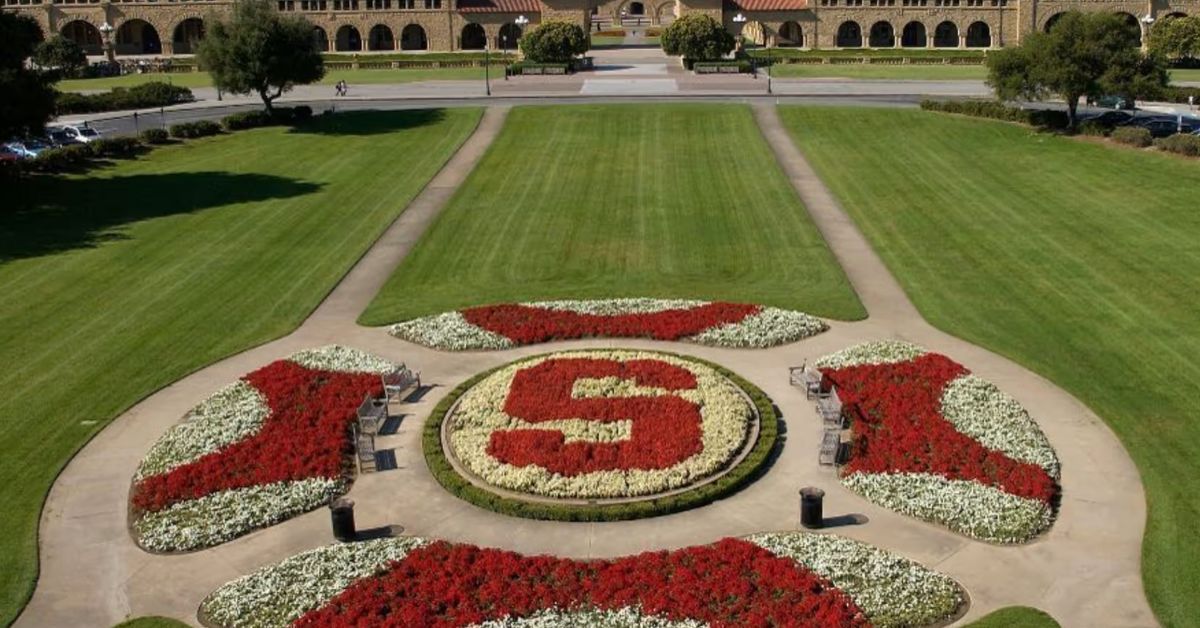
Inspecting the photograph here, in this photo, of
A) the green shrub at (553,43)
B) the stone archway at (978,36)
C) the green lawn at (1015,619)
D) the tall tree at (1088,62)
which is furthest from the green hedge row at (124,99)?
the stone archway at (978,36)

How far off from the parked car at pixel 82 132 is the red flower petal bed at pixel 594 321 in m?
37.7

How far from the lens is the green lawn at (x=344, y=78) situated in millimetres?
87750

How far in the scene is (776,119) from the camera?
211ft

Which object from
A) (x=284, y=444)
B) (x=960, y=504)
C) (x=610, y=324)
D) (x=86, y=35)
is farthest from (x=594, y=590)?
(x=86, y=35)

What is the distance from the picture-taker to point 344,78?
90.1m

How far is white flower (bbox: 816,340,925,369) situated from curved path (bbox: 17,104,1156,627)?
109 centimetres

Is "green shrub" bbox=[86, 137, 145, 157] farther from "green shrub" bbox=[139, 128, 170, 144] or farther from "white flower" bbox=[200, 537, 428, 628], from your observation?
"white flower" bbox=[200, 537, 428, 628]

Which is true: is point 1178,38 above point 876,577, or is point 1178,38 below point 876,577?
above

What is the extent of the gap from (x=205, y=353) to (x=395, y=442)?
908cm

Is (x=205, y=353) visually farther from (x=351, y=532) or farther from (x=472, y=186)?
(x=472, y=186)

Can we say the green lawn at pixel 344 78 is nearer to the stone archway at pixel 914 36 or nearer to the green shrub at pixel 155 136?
the green shrub at pixel 155 136

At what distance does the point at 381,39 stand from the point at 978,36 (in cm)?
6007

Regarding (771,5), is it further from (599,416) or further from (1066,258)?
(599,416)

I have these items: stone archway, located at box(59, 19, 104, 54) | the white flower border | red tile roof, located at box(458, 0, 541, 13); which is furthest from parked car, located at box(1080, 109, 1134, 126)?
stone archway, located at box(59, 19, 104, 54)
